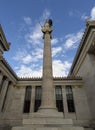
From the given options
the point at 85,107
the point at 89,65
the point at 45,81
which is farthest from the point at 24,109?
the point at 89,65

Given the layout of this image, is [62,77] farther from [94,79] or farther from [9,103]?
[9,103]

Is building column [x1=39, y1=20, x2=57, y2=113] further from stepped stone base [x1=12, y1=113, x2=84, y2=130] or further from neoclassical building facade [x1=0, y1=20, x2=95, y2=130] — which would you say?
stepped stone base [x1=12, y1=113, x2=84, y2=130]

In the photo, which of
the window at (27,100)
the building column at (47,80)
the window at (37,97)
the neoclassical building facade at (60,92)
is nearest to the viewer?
the building column at (47,80)

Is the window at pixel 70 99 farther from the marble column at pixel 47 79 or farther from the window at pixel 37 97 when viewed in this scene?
the marble column at pixel 47 79

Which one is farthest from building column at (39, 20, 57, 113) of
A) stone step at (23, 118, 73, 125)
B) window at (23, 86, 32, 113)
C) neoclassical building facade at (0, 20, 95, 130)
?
window at (23, 86, 32, 113)

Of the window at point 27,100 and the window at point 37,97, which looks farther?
the window at point 37,97

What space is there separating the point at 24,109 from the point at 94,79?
14464 mm

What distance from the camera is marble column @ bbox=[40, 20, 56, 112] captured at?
11.6 meters

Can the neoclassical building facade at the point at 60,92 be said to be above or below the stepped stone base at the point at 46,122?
above

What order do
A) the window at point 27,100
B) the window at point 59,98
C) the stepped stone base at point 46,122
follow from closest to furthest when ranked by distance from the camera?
the stepped stone base at point 46,122, the window at point 59,98, the window at point 27,100

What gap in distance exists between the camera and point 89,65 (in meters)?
22.5

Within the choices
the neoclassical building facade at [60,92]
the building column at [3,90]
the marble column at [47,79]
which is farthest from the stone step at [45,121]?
the building column at [3,90]

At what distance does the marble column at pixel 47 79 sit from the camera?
11602mm

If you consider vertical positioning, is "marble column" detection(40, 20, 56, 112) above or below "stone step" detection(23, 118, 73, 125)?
above
